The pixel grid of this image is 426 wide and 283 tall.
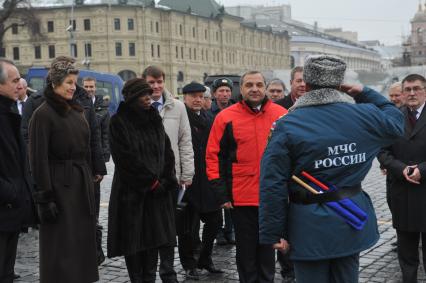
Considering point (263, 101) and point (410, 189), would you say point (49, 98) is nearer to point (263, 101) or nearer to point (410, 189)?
point (263, 101)

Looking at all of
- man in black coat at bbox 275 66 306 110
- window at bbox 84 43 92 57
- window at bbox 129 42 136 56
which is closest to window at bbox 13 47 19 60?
window at bbox 84 43 92 57

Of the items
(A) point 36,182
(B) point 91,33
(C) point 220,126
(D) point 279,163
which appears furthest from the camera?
(B) point 91,33

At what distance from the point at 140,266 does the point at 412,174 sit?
102 inches

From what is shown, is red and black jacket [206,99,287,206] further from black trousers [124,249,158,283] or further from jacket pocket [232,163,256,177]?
black trousers [124,249,158,283]

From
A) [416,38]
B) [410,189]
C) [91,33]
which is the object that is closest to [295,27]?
[416,38]

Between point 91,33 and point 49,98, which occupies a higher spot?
point 91,33

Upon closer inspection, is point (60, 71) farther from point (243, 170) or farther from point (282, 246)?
point (282, 246)

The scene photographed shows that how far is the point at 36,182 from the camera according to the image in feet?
16.5

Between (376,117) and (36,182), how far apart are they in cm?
276

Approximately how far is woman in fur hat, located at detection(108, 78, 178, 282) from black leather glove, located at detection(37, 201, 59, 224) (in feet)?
2.04

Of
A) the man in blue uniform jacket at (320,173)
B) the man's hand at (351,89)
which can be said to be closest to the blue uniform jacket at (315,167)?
the man in blue uniform jacket at (320,173)

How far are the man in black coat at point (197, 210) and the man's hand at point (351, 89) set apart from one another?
9.06ft

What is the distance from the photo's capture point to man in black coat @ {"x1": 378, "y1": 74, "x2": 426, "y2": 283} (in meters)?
5.72

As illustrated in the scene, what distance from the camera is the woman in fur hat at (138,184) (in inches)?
211
